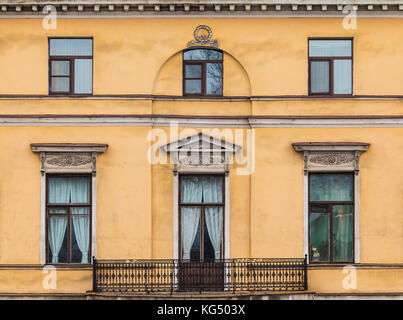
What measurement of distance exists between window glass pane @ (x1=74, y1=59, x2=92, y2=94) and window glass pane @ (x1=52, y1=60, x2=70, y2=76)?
10.0 inches

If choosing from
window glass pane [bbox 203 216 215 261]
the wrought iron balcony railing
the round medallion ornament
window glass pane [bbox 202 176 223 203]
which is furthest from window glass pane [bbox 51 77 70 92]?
window glass pane [bbox 203 216 215 261]

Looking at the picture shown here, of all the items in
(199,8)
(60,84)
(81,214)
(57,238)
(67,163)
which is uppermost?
(199,8)

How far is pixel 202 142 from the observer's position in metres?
30.6

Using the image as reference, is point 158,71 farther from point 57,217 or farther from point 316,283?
point 316,283

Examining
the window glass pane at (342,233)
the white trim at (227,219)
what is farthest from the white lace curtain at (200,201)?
the window glass pane at (342,233)

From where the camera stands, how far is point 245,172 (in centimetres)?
3066

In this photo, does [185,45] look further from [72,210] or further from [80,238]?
[80,238]

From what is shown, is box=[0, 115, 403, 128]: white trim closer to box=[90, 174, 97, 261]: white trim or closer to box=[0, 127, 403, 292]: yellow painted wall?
box=[0, 127, 403, 292]: yellow painted wall

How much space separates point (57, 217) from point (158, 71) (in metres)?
5.47

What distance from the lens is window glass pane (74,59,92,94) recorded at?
30.9 meters

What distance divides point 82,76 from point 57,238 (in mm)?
5053

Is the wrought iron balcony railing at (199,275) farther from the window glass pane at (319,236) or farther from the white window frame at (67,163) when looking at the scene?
the white window frame at (67,163)

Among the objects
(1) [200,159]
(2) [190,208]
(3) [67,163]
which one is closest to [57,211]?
(3) [67,163]

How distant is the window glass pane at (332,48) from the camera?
101ft
